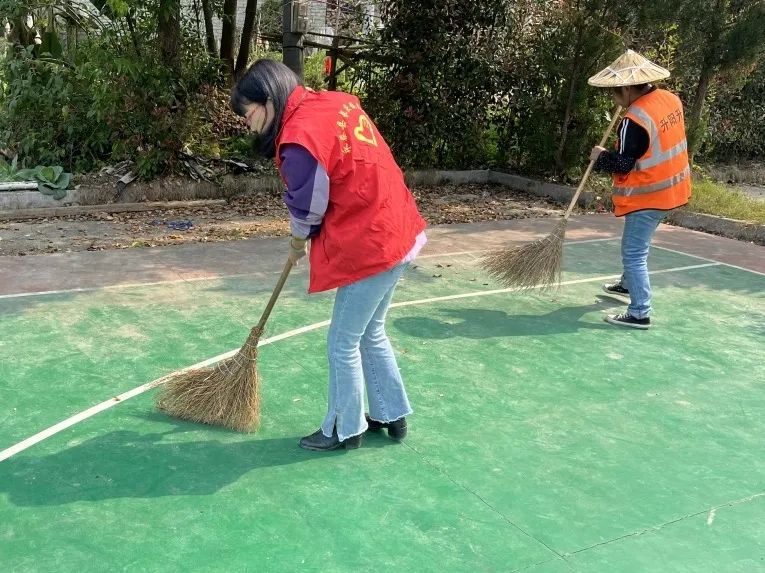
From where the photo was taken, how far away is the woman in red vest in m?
2.94

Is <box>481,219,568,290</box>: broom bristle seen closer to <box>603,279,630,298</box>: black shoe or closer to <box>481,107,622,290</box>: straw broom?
<box>481,107,622,290</box>: straw broom

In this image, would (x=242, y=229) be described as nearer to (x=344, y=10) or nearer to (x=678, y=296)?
(x=678, y=296)

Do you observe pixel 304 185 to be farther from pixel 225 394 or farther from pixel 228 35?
pixel 228 35

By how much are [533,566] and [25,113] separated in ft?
28.9

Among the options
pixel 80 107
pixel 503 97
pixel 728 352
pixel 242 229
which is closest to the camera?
pixel 728 352

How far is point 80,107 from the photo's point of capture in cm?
942

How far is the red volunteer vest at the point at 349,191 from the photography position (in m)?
2.94

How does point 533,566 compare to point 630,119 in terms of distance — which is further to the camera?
point 630,119

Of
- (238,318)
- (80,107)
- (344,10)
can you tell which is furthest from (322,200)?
(344,10)

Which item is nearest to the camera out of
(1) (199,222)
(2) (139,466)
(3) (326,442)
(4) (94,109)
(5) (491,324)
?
(2) (139,466)

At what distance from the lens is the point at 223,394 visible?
11.9 ft

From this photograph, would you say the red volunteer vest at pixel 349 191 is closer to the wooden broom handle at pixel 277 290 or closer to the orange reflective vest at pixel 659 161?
the wooden broom handle at pixel 277 290

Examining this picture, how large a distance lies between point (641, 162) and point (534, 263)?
1.04 m

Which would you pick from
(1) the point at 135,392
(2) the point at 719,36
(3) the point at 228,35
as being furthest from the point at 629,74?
(3) the point at 228,35
